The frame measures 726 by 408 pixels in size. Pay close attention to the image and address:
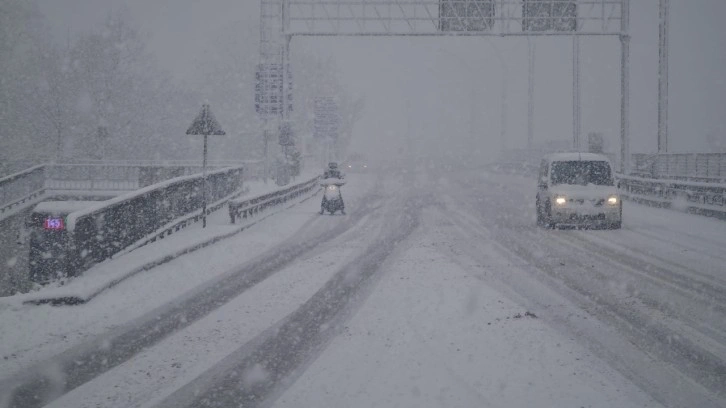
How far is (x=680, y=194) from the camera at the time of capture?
2341 cm

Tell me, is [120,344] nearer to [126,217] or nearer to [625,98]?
[126,217]

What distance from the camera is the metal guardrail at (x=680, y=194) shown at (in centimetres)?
2073

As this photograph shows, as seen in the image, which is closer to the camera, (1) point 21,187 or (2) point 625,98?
(1) point 21,187

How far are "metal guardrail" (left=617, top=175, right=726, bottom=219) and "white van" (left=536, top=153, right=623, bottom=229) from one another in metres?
4.17

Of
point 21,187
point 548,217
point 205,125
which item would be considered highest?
point 205,125

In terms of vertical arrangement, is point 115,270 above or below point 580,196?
below

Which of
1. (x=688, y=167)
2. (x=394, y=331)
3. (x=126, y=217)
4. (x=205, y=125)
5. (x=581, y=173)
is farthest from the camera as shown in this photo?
(x=688, y=167)

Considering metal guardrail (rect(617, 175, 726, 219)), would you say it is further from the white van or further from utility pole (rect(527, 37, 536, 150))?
utility pole (rect(527, 37, 536, 150))

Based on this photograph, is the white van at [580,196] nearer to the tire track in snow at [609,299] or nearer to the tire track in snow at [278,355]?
the tire track in snow at [609,299]

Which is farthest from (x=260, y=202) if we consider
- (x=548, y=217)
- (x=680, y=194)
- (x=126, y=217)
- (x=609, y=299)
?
(x=680, y=194)

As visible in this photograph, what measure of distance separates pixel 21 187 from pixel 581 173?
2002 centimetres

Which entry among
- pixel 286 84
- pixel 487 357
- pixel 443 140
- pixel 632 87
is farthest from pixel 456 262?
pixel 443 140

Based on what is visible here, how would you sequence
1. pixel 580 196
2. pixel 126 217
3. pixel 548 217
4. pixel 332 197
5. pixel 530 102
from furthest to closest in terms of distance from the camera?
pixel 530 102, pixel 332 197, pixel 548 217, pixel 580 196, pixel 126 217

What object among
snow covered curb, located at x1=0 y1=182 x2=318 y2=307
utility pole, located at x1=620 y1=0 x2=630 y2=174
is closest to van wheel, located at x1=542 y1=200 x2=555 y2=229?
snow covered curb, located at x1=0 y1=182 x2=318 y2=307
